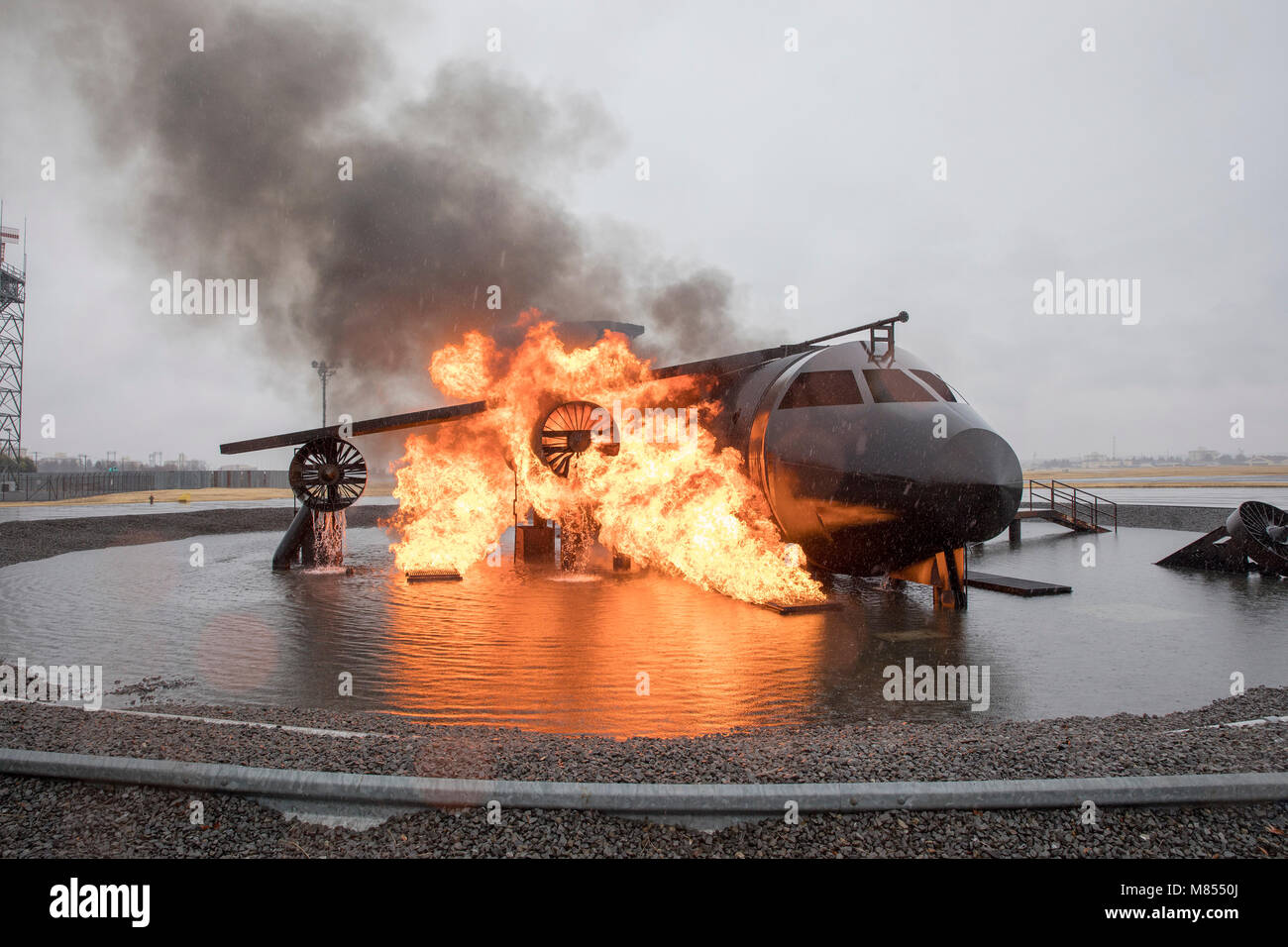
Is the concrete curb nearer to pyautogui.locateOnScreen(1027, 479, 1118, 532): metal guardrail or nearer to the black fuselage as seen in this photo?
the black fuselage

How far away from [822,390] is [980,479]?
276 cm

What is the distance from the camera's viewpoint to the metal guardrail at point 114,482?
53375 millimetres

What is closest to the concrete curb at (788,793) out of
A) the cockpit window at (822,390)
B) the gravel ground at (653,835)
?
the gravel ground at (653,835)

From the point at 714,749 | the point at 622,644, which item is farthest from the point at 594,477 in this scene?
the point at 714,749

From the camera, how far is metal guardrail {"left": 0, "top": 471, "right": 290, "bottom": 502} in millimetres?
53375

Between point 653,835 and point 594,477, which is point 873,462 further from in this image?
point 653,835

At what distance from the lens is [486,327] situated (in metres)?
22.5

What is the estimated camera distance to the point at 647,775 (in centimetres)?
471

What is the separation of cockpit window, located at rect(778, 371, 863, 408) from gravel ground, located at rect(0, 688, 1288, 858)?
18.5 feet

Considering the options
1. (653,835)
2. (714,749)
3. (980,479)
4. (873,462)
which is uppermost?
(873,462)

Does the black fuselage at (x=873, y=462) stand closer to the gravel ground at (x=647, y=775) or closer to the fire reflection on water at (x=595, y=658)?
the fire reflection on water at (x=595, y=658)

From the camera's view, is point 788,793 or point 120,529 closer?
point 788,793
